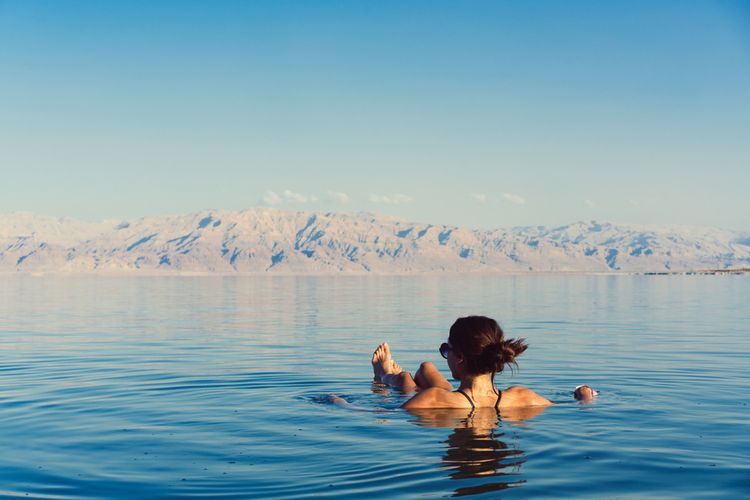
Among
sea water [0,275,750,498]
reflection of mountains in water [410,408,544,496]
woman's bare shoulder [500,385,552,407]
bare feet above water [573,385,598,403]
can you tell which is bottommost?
sea water [0,275,750,498]

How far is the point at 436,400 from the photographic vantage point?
11453mm

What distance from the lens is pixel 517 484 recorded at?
817 cm

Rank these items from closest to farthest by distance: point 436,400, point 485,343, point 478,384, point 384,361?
point 485,343, point 478,384, point 436,400, point 384,361

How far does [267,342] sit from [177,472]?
63.3 feet

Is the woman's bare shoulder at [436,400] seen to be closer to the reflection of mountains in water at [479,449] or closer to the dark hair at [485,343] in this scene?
the reflection of mountains in water at [479,449]

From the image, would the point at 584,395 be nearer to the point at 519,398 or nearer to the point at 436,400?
the point at 519,398

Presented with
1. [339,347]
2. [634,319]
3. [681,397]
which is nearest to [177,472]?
[681,397]

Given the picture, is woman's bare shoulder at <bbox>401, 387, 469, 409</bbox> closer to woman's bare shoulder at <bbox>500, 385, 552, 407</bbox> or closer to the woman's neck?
the woman's neck

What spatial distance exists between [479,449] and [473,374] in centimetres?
117

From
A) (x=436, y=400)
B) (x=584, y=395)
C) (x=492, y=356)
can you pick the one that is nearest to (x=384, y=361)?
(x=436, y=400)

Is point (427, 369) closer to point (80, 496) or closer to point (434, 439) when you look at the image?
point (434, 439)

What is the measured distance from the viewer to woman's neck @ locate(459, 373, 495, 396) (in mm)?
10742

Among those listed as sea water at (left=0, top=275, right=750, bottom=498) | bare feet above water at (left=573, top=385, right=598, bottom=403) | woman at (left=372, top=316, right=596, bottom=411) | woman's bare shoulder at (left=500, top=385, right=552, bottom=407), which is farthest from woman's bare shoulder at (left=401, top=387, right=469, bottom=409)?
bare feet above water at (left=573, top=385, right=598, bottom=403)

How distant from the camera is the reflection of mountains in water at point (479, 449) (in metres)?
8.31
